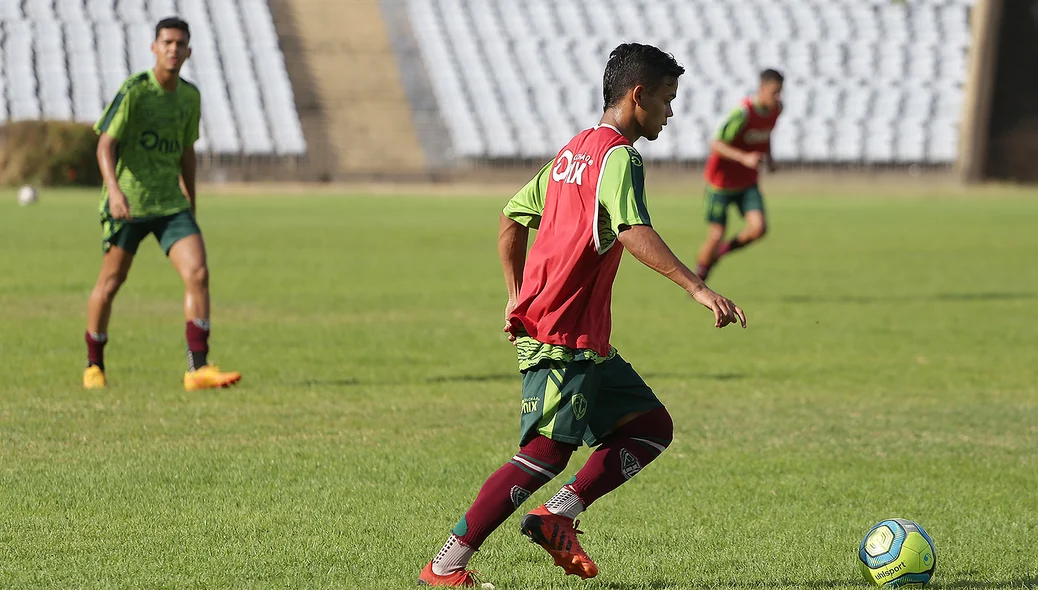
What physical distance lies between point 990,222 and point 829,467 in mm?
23472

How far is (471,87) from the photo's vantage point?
45.2m

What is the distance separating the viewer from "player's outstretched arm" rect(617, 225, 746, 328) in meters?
4.49

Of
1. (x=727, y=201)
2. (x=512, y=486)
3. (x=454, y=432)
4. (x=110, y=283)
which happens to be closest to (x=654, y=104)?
(x=512, y=486)

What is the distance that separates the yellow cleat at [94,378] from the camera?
9348 millimetres

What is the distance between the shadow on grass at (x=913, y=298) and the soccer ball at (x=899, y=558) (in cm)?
1060

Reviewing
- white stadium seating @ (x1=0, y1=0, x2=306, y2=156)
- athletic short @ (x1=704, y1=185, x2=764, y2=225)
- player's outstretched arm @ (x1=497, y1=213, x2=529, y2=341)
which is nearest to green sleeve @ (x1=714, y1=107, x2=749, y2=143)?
athletic short @ (x1=704, y1=185, x2=764, y2=225)

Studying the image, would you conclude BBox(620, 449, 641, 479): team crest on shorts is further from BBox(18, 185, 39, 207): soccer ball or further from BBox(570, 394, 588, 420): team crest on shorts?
BBox(18, 185, 39, 207): soccer ball

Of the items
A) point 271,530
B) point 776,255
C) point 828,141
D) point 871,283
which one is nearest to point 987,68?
point 828,141

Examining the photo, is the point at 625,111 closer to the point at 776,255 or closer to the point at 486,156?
the point at 776,255

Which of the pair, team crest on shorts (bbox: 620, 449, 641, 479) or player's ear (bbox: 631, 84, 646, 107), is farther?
team crest on shorts (bbox: 620, 449, 641, 479)

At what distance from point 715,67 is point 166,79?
39609 millimetres

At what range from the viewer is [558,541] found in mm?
4906

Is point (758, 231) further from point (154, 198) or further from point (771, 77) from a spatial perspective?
point (154, 198)

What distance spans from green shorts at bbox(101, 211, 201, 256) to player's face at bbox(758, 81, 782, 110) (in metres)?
7.67
